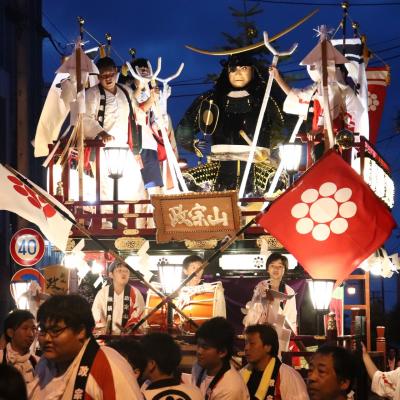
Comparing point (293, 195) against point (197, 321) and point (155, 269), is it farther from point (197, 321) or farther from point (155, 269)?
point (155, 269)

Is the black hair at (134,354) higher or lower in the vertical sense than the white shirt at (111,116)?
lower

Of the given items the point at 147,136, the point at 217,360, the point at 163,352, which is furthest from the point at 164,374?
the point at 147,136

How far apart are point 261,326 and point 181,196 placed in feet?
22.1

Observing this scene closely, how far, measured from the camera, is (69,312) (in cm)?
564

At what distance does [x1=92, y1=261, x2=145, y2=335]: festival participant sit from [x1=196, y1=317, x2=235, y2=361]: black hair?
→ 5118 mm

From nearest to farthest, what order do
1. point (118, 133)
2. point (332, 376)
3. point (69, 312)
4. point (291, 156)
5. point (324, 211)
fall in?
point (69, 312) < point (332, 376) < point (324, 211) < point (291, 156) < point (118, 133)

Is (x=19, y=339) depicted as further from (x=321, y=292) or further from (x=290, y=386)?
(x=321, y=292)

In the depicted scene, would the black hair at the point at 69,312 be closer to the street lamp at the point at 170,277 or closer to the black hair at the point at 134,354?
the black hair at the point at 134,354

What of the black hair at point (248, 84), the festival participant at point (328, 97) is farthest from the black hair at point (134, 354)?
the black hair at point (248, 84)

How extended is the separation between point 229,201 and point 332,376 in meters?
7.82

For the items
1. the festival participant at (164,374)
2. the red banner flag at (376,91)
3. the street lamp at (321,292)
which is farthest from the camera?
the red banner flag at (376,91)

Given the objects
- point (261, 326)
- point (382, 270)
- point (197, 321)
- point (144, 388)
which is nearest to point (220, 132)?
point (382, 270)

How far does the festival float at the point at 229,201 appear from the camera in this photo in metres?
11.9

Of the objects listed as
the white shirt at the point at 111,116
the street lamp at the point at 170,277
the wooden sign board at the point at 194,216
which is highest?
the white shirt at the point at 111,116
